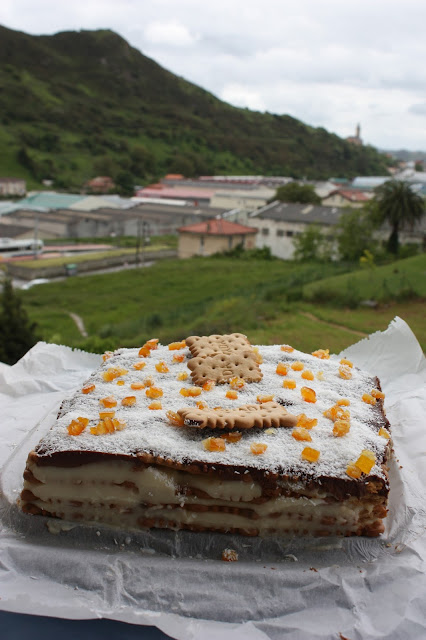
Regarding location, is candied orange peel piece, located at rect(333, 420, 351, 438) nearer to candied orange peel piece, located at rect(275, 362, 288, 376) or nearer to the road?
candied orange peel piece, located at rect(275, 362, 288, 376)

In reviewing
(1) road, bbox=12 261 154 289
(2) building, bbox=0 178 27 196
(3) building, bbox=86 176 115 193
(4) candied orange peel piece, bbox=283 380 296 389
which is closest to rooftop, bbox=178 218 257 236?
(1) road, bbox=12 261 154 289

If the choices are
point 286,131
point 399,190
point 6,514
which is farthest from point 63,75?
point 6,514

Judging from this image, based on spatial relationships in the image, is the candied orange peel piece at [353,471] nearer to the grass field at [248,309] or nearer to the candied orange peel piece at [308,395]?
the candied orange peel piece at [308,395]

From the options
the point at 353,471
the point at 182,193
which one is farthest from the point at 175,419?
the point at 182,193

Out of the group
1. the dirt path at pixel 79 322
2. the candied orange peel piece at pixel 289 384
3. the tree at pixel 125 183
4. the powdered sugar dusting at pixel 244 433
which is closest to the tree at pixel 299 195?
the tree at pixel 125 183

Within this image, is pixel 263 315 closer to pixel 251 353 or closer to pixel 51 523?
pixel 251 353
